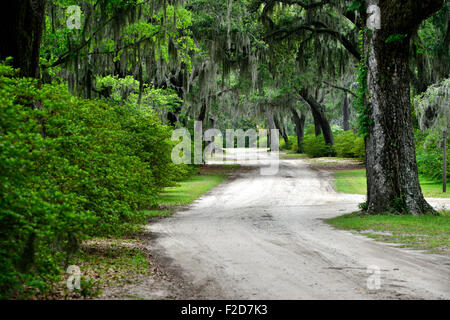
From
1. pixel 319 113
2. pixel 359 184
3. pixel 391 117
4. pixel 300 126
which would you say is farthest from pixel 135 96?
pixel 300 126

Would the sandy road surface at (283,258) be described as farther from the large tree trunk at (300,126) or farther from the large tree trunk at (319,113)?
the large tree trunk at (300,126)

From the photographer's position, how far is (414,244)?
32.4ft

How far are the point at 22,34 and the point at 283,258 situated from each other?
18.7 ft

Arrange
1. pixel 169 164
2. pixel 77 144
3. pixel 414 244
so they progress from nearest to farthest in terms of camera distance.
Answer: pixel 77 144 → pixel 414 244 → pixel 169 164

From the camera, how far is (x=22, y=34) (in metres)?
8.73

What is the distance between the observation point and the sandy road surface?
6336mm

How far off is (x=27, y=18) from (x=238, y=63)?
50.5ft

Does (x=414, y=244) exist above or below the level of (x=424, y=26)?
below

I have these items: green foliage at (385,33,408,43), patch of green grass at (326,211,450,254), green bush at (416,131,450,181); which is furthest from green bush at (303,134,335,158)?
green foliage at (385,33,408,43)

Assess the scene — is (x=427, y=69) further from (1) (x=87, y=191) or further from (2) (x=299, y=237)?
(1) (x=87, y=191)

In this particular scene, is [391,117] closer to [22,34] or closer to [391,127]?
[391,127]

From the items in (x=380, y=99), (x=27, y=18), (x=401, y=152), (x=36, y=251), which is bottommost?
(x=36, y=251)

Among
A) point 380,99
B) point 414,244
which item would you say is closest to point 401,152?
point 380,99
